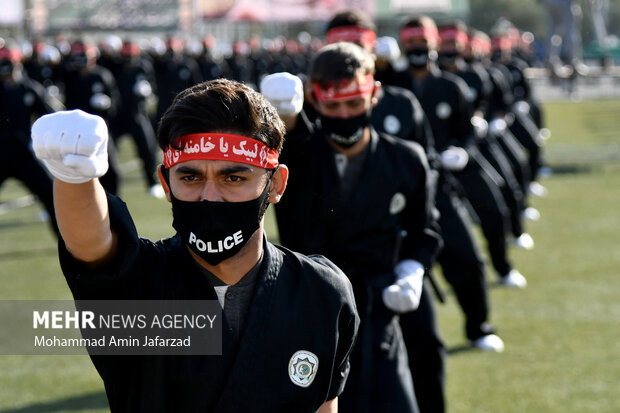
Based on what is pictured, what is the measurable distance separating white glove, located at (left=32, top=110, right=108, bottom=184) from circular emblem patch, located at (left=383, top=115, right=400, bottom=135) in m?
3.91

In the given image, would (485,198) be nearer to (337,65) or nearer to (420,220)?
(420,220)

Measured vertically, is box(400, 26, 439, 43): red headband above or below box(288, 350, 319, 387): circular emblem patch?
below

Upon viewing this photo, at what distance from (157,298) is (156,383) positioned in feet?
0.72

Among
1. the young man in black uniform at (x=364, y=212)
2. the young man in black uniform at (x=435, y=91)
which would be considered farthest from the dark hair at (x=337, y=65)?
the young man in black uniform at (x=435, y=91)

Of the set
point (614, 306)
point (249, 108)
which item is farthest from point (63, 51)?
point (249, 108)

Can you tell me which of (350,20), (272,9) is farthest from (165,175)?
(272,9)

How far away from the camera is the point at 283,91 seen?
3936 millimetres

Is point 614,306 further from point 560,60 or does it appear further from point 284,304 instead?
point 560,60

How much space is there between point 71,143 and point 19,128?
9330mm

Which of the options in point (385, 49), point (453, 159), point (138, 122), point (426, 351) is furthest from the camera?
point (138, 122)

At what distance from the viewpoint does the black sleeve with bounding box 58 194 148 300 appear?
2.49 metres

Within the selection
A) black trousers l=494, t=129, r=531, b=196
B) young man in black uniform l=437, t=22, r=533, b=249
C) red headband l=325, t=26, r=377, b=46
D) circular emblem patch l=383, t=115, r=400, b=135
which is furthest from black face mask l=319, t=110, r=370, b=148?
black trousers l=494, t=129, r=531, b=196

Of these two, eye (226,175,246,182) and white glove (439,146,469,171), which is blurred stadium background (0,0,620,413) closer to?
white glove (439,146,469,171)

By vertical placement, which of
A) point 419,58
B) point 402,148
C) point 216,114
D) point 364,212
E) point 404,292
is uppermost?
point 216,114
